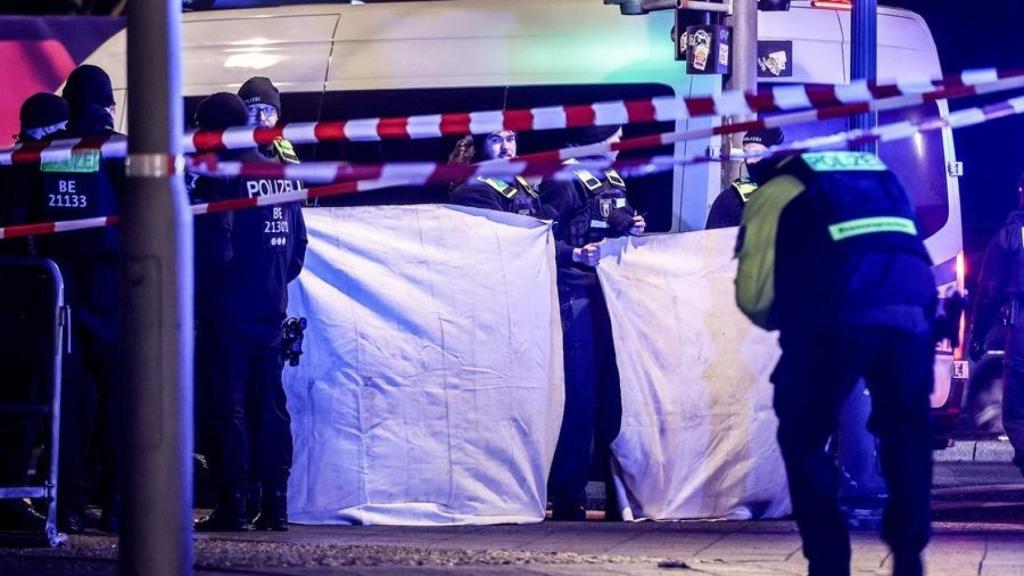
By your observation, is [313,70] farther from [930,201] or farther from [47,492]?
[47,492]

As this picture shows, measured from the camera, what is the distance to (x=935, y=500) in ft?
34.6

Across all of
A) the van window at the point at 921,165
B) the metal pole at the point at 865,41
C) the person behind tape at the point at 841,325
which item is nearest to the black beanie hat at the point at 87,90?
the person behind tape at the point at 841,325

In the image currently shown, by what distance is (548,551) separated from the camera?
25.5 feet

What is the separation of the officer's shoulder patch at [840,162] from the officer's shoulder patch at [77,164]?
3445 mm

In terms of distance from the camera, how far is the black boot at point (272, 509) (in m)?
8.62

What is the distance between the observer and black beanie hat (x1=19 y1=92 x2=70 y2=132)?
8.68 meters

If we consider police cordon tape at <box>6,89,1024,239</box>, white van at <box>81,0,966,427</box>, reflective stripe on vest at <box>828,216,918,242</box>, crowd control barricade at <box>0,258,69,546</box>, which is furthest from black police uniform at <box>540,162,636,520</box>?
reflective stripe on vest at <box>828,216,918,242</box>

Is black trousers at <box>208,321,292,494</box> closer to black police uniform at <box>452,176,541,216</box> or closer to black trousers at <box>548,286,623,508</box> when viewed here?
black police uniform at <box>452,176,541,216</box>

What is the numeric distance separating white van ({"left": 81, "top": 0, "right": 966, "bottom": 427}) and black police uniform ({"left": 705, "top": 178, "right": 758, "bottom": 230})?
1.03 metres

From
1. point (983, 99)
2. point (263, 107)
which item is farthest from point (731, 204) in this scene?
point (983, 99)

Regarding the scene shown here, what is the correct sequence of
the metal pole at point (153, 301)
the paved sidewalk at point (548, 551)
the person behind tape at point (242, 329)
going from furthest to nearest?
1. the person behind tape at point (242, 329)
2. the paved sidewalk at point (548, 551)
3. the metal pole at point (153, 301)

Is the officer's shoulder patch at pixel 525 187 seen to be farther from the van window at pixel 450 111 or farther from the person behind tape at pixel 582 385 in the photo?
the van window at pixel 450 111

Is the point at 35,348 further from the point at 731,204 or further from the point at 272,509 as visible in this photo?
the point at 731,204

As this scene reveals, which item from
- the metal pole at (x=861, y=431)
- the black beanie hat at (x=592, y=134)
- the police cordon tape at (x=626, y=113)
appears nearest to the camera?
the police cordon tape at (x=626, y=113)
